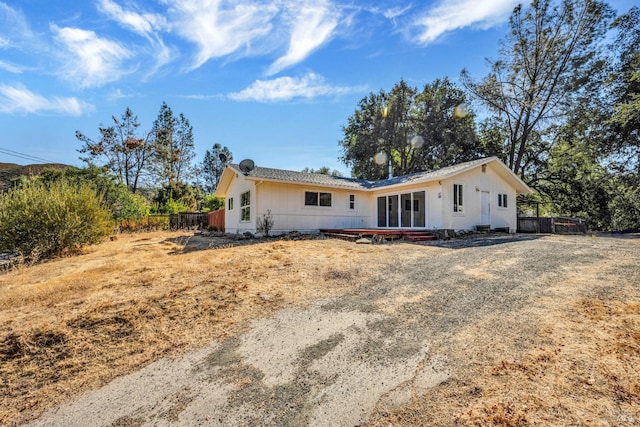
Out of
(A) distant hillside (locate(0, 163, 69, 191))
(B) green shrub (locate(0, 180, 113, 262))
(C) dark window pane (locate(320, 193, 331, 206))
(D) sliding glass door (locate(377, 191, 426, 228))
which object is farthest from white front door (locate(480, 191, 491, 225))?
(A) distant hillside (locate(0, 163, 69, 191))

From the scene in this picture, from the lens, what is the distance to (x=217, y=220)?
18.2 m

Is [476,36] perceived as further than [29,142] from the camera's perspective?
No

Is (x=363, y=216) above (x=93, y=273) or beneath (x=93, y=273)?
above

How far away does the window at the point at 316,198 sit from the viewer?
1326 centimetres

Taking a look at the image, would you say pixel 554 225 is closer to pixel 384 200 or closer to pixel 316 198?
pixel 384 200

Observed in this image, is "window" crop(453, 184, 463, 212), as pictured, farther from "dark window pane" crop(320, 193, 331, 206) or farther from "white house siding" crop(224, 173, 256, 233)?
"white house siding" crop(224, 173, 256, 233)

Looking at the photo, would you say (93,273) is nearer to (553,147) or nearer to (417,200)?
(417,200)

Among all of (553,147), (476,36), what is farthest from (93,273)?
(553,147)

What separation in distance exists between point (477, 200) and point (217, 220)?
14.6 metres

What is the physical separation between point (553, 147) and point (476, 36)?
14.5 m

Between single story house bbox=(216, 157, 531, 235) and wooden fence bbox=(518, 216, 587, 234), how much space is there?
81 cm

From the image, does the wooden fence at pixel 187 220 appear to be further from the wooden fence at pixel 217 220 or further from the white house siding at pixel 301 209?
the white house siding at pixel 301 209

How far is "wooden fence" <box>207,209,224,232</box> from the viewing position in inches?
695

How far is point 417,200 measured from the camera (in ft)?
43.7
